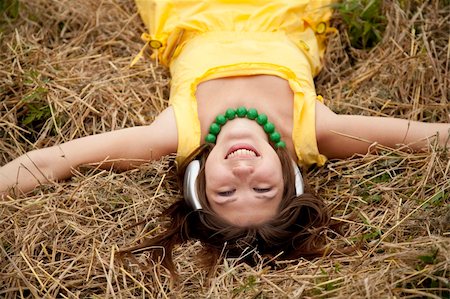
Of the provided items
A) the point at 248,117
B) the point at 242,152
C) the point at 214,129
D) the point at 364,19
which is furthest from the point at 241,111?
the point at 364,19

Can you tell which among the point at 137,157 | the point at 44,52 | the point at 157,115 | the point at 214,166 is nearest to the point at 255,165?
the point at 214,166

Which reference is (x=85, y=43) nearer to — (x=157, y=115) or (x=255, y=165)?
(x=157, y=115)

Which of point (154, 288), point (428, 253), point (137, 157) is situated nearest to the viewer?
point (428, 253)

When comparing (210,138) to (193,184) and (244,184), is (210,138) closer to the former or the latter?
(193,184)

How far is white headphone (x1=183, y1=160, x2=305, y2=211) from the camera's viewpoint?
140 inches

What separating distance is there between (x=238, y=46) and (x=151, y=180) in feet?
2.89

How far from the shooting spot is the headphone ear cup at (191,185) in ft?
11.7

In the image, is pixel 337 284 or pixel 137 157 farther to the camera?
pixel 137 157

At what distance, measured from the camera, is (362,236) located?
340 cm

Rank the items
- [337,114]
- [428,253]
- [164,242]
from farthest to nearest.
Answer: [337,114], [164,242], [428,253]

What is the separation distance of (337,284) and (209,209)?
0.74 meters

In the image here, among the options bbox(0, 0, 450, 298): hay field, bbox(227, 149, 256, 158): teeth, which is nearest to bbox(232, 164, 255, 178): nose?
bbox(227, 149, 256, 158): teeth

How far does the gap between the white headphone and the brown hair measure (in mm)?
23

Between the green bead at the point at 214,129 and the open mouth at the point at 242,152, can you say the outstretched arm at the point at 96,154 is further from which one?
the open mouth at the point at 242,152
